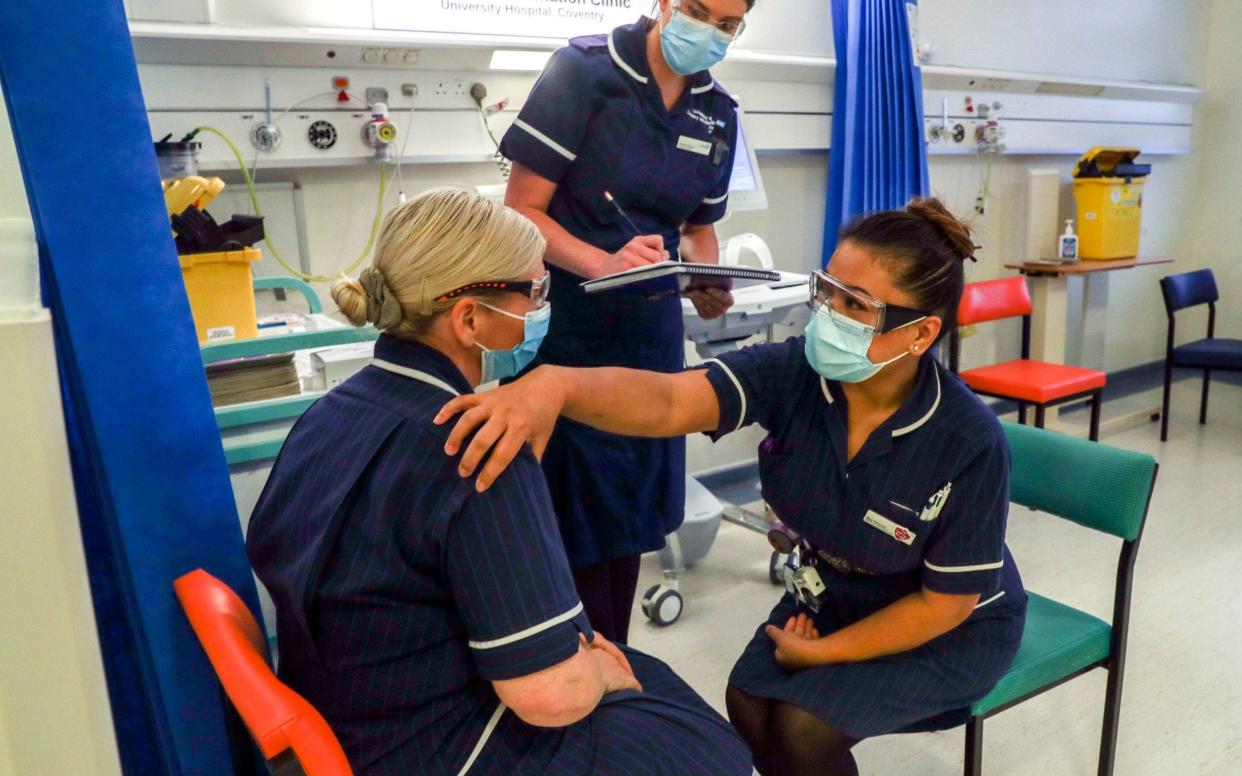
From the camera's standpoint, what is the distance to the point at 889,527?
1379 millimetres

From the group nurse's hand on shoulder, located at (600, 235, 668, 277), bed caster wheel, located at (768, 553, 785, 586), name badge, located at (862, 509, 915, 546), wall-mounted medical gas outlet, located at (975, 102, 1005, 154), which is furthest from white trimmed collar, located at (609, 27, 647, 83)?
wall-mounted medical gas outlet, located at (975, 102, 1005, 154)

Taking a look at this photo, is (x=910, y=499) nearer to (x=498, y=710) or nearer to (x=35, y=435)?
(x=498, y=710)

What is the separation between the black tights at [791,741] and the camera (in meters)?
1.36

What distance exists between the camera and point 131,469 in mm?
1024

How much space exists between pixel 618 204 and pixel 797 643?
0.90 metres

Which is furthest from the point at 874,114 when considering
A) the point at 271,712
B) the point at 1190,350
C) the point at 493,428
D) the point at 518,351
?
the point at 271,712

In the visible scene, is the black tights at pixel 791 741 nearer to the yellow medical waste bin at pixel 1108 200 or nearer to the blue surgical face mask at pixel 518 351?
the blue surgical face mask at pixel 518 351

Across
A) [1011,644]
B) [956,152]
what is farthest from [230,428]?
[956,152]

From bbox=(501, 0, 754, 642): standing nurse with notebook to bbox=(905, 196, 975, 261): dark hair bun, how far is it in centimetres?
50

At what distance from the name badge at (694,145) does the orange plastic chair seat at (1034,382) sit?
1951 millimetres

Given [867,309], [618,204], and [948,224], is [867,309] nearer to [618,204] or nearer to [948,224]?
[948,224]

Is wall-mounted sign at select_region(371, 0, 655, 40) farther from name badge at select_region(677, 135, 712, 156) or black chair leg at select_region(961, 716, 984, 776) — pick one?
black chair leg at select_region(961, 716, 984, 776)

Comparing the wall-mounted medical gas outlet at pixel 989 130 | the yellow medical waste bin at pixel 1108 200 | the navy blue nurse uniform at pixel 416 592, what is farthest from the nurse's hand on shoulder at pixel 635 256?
the yellow medical waste bin at pixel 1108 200

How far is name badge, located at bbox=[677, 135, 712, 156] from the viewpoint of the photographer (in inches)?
73.0
